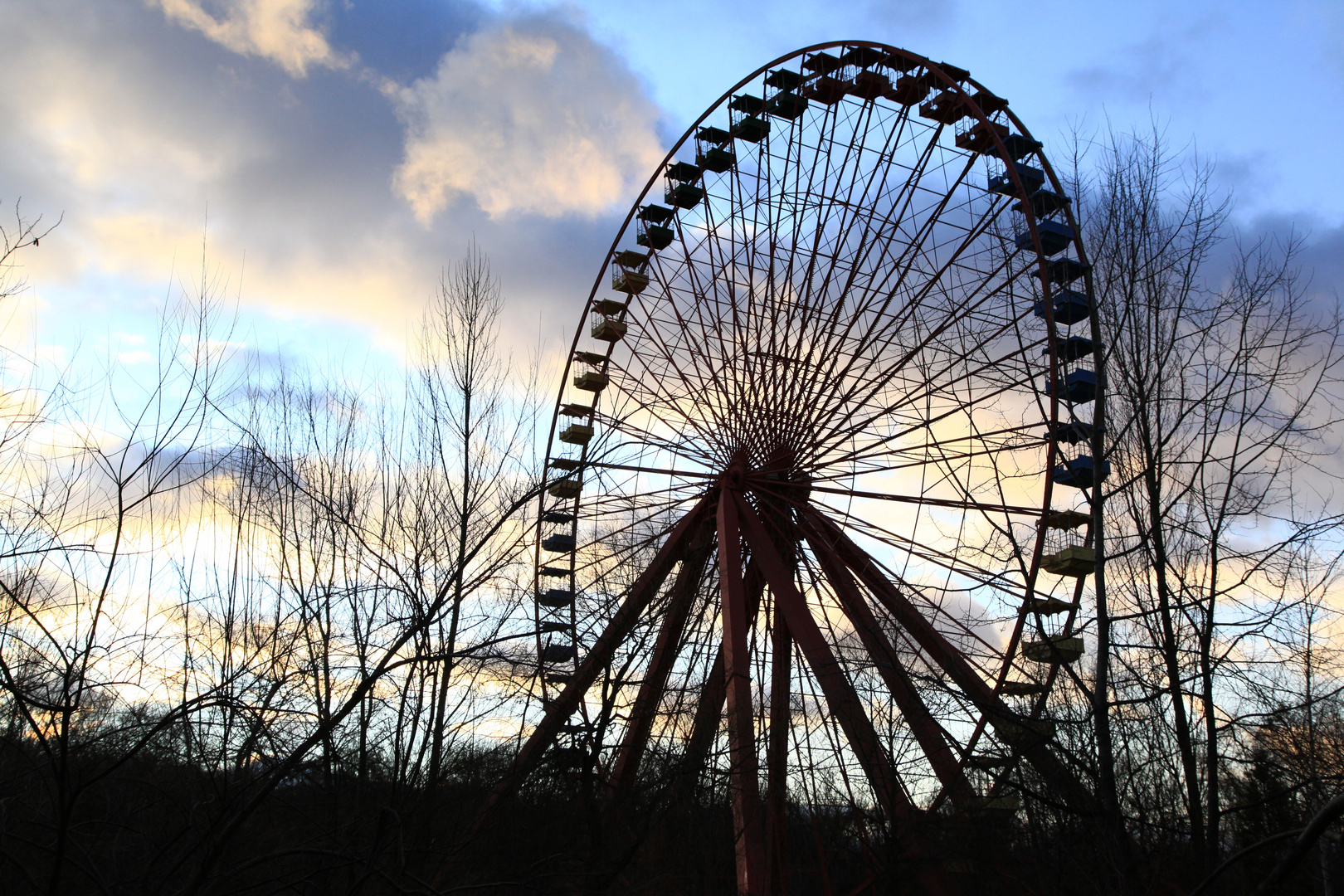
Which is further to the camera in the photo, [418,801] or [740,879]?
[740,879]

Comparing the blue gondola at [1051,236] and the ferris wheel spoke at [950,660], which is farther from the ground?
the blue gondola at [1051,236]

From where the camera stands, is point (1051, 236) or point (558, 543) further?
point (558, 543)

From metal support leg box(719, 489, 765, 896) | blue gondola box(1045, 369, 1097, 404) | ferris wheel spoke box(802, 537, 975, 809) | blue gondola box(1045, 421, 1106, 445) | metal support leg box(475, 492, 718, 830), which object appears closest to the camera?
metal support leg box(475, 492, 718, 830)

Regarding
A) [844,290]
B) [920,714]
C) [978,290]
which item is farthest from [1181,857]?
[844,290]

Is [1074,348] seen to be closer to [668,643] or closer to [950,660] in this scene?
[950,660]

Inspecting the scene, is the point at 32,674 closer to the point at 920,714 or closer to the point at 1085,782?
the point at 920,714

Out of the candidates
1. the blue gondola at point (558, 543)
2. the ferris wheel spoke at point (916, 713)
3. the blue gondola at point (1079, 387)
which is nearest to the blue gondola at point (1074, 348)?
the blue gondola at point (1079, 387)

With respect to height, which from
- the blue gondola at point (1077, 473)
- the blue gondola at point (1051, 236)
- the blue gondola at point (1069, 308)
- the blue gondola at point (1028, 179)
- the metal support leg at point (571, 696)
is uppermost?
the blue gondola at point (1028, 179)

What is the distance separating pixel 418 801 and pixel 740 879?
219 inches

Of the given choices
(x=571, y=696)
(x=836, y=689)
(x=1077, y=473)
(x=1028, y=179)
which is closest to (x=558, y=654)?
(x=571, y=696)

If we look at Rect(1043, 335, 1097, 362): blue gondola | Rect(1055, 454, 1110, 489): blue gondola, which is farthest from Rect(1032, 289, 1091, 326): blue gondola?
Rect(1055, 454, 1110, 489): blue gondola

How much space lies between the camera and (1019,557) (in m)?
9.66

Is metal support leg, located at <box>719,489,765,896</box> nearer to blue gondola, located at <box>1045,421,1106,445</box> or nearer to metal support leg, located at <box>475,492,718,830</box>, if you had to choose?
metal support leg, located at <box>475,492,718,830</box>

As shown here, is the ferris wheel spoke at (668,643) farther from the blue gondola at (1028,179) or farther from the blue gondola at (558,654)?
the blue gondola at (1028,179)
